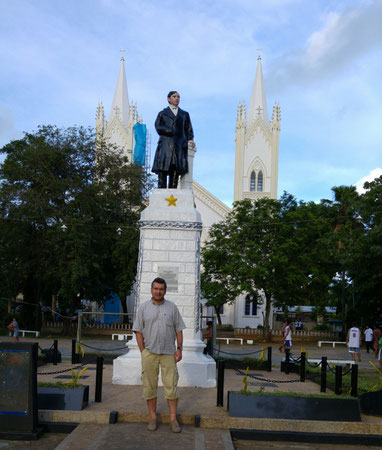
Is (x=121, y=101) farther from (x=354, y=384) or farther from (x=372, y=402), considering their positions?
(x=372, y=402)

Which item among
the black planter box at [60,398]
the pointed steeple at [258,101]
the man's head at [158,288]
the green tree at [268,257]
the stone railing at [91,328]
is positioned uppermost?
the pointed steeple at [258,101]

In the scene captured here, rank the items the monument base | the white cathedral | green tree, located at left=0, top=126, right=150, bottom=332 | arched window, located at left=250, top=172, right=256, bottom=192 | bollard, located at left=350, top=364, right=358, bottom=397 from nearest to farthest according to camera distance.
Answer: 1. bollard, located at left=350, top=364, right=358, bottom=397
2. the monument base
3. green tree, located at left=0, top=126, right=150, bottom=332
4. the white cathedral
5. arched window, located at left=250, top=172, right=256, bottom=192

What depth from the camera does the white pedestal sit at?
10133 millimetres

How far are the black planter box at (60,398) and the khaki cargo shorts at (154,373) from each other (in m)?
1.01

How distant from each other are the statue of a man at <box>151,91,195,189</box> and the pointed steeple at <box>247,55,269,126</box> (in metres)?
48.6

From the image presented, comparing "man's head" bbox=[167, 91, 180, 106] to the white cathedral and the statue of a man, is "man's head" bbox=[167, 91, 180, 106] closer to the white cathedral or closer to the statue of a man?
the statue of a man

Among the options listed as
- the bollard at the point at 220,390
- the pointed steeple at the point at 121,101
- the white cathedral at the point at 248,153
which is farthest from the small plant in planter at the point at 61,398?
the pointed steeple at the point at 121,101

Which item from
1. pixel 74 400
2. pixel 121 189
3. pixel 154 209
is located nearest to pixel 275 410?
pixel 74 400

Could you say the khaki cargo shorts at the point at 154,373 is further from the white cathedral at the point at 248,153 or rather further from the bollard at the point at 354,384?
the white cathedral at the point at 248,153

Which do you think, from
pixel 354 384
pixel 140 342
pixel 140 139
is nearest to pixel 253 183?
pixel 140 139

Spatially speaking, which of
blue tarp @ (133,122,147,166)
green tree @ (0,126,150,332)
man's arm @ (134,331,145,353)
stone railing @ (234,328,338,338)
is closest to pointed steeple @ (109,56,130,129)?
blue tarp @ (133,122,147,166)

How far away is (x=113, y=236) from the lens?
3325 centimetres

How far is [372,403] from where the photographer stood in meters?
7.63

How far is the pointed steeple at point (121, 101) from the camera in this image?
62.5m
